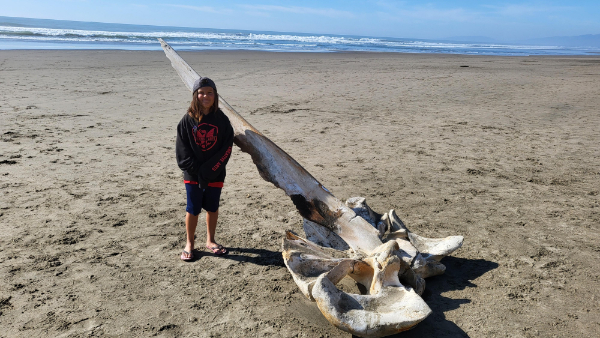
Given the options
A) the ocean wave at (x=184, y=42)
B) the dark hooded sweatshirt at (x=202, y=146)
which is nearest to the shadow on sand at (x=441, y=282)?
the dark hooded sweatshirt at (x=202, y=146)

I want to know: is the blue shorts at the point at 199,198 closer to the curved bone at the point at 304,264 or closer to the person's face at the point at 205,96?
the person's face at the point at 205,96

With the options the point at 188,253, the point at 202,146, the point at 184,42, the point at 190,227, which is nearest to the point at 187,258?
the point at 188,253

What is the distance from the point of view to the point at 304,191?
3.34 metres

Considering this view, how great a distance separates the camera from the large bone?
314 centimetres

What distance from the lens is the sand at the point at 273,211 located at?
9.00 feet

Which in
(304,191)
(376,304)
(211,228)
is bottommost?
(211,228)

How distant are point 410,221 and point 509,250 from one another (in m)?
0.92

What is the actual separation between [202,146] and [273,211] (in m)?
1.38

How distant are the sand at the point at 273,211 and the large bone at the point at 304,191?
1.76ft

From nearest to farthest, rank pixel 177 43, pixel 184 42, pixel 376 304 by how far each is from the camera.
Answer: pixel 376 304, pixel 177 43, pixel 184 42

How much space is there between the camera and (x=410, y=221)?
4215 millimetres

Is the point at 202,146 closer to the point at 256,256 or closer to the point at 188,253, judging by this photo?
the point at 188,253

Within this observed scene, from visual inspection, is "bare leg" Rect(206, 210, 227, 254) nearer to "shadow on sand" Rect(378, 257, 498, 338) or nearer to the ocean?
"shadow on sand" Rect(378, 257, 498, 338)

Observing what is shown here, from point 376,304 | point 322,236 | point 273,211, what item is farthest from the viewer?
point 273,211
